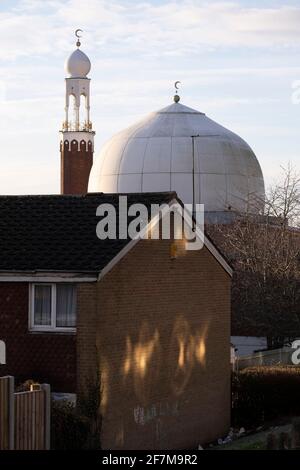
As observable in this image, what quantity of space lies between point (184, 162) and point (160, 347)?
40428 mm

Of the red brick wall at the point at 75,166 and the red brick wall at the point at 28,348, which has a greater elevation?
the red brick wall at the point at 75,166

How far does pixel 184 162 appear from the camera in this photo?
70.1 m

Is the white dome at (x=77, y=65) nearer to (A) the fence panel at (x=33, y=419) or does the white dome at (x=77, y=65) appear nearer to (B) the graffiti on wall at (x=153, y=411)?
(B) the graffiti on wall at (x=153, y=411)

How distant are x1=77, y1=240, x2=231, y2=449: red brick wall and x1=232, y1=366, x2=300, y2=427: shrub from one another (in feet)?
4.52

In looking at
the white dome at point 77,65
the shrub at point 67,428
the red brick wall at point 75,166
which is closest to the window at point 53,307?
the shrub at point 67,428

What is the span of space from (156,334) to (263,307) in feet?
68.4

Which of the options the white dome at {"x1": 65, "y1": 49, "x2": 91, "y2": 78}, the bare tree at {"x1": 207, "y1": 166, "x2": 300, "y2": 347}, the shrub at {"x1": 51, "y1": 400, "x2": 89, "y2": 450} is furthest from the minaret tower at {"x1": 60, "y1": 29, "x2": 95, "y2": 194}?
the shrub at {"x1": 51, "y1": 400, "x2": 89, "y2": 450}

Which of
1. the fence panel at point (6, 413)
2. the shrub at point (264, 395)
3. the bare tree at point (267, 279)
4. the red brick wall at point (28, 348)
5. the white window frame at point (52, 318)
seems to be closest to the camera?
the fence panel at point (6, 413)

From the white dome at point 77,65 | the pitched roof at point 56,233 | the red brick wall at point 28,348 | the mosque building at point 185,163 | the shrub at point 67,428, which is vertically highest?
the white dome at point 77,65

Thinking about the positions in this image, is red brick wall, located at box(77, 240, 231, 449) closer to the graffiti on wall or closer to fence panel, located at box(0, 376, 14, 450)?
the graffiti on wall

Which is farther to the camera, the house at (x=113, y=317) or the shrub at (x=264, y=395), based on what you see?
the shrub at (x=264, y=395)

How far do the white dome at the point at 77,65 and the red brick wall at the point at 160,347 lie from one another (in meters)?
61.9

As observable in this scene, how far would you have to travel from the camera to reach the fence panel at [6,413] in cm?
2325

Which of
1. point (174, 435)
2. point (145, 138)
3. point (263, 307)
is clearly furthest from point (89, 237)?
point (145, 138)
